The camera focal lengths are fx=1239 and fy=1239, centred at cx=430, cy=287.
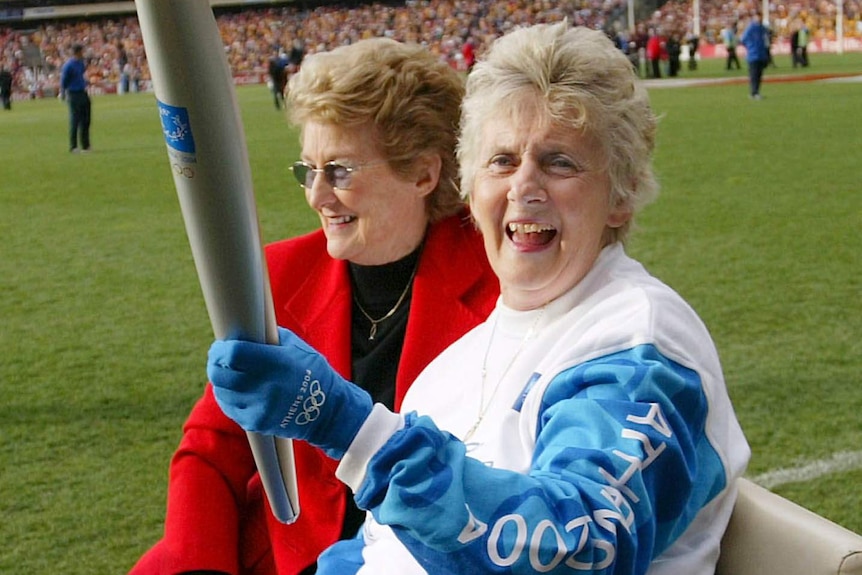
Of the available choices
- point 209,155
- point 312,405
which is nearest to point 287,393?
point 312,405

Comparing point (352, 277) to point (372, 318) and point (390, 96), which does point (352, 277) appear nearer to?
point (372, 318)

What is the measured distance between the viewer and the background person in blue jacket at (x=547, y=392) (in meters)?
1.42

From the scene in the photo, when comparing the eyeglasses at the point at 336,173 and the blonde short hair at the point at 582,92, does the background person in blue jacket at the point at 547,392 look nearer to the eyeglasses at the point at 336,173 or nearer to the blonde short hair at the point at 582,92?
the blonde short hair at the point at 582,92

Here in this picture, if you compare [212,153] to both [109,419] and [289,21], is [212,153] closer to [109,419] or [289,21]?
[109,419]

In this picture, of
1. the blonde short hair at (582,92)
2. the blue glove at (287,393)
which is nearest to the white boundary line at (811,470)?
the blonde short hair at (582,92)

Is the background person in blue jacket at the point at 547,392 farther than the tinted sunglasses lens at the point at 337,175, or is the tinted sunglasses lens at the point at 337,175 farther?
the tinted sunglasses lens at the point at 337,175

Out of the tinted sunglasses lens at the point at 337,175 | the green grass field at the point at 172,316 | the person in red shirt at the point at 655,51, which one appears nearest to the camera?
the tinted sunglasses lens at the point at 337,175

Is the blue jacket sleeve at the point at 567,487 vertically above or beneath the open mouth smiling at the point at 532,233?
beneath

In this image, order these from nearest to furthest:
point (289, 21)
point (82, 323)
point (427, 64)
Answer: point (427, 64) < point (82, 323) < point (289, 21)

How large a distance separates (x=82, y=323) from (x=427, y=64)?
16.4 ft

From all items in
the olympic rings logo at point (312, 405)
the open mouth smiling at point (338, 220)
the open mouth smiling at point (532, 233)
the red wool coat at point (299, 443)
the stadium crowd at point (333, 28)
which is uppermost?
the open mouth smiling at point (532, 233)

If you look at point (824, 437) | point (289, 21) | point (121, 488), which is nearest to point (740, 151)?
point (824, 437)

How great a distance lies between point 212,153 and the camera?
4.21 ft

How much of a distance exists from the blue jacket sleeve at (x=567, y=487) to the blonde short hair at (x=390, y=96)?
1038mm
